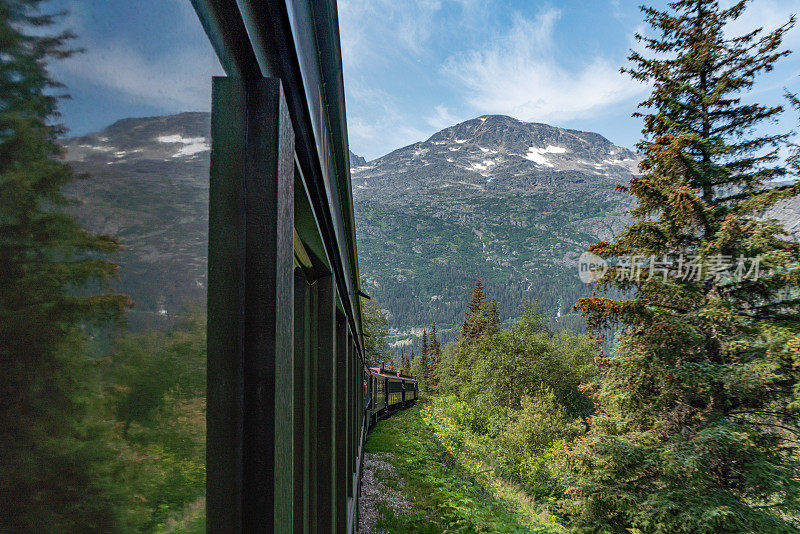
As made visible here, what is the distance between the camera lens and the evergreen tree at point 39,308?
24 cm

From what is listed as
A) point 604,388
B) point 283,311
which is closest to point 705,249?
point 604,388

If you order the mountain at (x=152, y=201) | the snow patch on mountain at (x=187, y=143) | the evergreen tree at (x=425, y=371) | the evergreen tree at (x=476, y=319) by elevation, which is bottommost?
the evergreen tree at (x=425, y=371)

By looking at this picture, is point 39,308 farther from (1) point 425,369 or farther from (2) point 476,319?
(1) point 425,369

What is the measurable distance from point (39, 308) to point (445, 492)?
1095cm

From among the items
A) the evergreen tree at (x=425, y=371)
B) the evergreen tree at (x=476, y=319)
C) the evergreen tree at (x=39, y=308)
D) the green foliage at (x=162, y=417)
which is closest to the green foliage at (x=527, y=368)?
the evergreen tree at (x=476, y=319)

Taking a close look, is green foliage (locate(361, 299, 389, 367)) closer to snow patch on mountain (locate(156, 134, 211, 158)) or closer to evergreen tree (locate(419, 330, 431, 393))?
evergreen tree (locate(419, 330, 431, 393))

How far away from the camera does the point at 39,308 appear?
26 cm

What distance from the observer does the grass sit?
776 cm

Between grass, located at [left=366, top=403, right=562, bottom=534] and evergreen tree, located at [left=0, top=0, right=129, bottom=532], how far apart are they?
26.9 feet

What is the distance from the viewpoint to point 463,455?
600 inches

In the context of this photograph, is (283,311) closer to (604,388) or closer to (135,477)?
(135,477)

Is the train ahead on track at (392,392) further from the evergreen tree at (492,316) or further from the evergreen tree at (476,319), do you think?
the evergreen tree at (492,316)

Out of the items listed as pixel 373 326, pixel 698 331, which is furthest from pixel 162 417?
pixel 373 326

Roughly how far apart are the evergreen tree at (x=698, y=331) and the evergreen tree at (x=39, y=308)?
1153 centimetres
